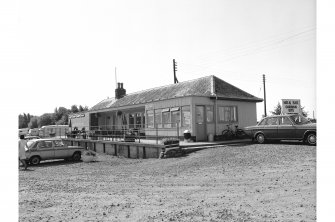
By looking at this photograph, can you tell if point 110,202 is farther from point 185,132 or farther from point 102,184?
point 185,132

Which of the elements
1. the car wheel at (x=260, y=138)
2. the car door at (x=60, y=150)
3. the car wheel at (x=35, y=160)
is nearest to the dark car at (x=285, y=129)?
the car wheel at (x=260, y=138)

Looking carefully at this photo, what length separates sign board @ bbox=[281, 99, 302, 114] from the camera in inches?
559

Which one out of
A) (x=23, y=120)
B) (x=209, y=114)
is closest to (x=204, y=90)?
(x=209, y=114)

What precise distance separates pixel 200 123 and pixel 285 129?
17.1 feet

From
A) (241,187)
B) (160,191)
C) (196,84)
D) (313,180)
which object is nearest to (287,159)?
(313,180)

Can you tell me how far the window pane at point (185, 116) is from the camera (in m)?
18.1

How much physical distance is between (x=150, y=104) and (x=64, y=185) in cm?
1288

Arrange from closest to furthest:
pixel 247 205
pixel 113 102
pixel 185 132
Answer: pixel 247 205 < pixel 185 132 < pixel 113 102

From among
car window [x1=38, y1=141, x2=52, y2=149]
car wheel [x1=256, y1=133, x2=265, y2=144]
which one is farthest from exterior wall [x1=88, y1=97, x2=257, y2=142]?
car window [x1=38, y1=141, x2=52, y2=149]

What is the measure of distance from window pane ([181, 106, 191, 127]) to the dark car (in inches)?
147

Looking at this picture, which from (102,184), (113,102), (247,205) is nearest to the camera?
(247,205)

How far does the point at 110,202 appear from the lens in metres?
6.59

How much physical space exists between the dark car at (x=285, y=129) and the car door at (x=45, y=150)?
1052 cm

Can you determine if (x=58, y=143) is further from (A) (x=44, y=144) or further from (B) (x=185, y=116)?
(B) (x=185, y=116)
